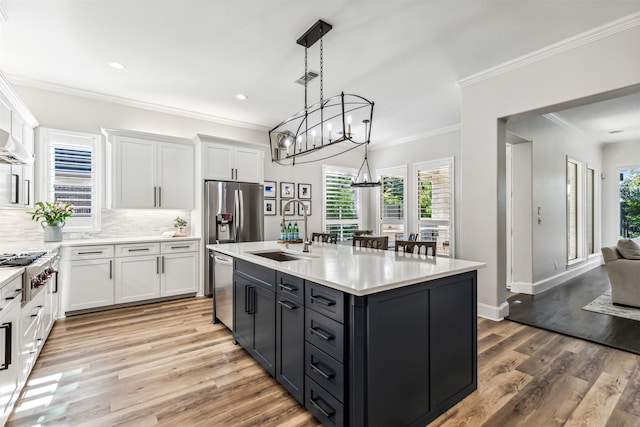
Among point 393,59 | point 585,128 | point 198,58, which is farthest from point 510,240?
point 198,58

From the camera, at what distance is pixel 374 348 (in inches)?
60.1

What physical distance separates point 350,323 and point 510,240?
437 centimetres

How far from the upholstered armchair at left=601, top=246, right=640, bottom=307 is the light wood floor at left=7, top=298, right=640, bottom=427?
168cm

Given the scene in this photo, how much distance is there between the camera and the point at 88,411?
1908mm

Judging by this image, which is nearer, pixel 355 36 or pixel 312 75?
pixel 355 36

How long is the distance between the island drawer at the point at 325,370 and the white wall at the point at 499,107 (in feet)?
8.58

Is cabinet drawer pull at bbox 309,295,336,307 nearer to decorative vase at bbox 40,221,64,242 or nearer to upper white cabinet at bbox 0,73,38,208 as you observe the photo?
upper white cabinet at bbox 0,73,38,208

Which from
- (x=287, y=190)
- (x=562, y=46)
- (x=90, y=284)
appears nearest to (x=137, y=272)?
(x=90, y=284)

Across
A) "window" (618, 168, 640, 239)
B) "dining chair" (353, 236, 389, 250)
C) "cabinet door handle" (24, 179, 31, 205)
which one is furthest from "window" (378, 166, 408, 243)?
"cabinet door handle" (24, 179, 31, 205)

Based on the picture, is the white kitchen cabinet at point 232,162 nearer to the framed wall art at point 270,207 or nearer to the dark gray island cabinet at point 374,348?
the framed wall art at point 270,207

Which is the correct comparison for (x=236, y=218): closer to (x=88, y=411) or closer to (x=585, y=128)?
(x=88, y=411)

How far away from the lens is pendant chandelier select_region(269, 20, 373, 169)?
2.53 m

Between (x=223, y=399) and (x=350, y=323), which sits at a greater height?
(x=350, y=323)

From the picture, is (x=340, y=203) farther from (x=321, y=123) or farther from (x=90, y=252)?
(x=90, y=252)
